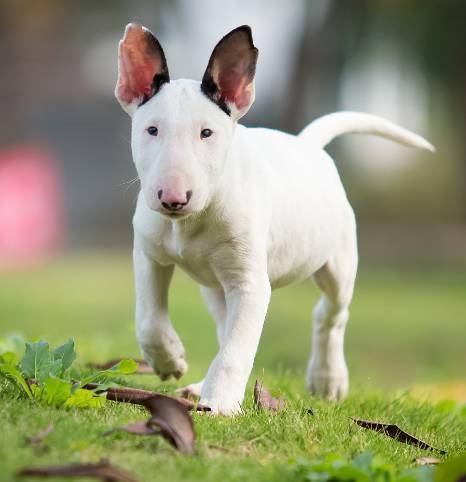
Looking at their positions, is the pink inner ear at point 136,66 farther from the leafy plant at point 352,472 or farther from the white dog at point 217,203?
the leafy plant at point 352,472

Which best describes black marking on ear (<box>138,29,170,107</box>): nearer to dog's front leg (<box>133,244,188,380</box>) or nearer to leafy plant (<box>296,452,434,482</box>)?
dog's front leg (<box>133,244,188,380</box>)

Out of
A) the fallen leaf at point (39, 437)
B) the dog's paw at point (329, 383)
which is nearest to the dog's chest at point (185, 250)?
the fallen leaf at point (39, 437)

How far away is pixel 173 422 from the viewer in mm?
3232

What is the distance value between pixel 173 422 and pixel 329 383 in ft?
7.71

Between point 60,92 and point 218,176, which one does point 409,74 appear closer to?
point 60,92

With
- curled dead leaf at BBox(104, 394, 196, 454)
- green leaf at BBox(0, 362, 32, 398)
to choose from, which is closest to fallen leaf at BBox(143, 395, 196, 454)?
curled dead leaf at BBox(104, 394, 196, 454)

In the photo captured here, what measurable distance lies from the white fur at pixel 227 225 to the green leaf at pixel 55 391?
0.59 m

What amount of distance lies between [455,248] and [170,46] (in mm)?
8701

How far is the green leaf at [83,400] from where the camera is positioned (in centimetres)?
357

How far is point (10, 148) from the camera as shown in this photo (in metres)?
23.5

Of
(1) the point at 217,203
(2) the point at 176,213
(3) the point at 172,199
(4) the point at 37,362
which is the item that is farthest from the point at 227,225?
(4) the point at 37,362

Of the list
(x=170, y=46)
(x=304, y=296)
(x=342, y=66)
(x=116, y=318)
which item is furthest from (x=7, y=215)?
(x=116, y=318)

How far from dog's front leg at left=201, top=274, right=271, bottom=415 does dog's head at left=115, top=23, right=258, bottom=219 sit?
0.47 meters

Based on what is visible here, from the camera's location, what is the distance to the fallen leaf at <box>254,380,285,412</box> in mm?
3997
